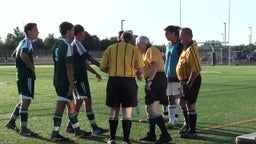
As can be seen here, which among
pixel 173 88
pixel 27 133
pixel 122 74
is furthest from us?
pixel 173 88

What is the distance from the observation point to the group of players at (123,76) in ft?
Answer: 27.4

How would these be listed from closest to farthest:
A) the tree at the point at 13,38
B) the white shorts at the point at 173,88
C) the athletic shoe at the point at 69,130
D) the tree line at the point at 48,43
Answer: the athletic shoe at the point at 69,130, the white shorts at the point at 173,88, the tree line at the point at 48,43, the tree at the point at 13,38

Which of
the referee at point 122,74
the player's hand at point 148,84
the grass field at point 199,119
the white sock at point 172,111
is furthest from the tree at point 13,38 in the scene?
the referee at point 122,74

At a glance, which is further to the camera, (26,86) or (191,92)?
(26,86)

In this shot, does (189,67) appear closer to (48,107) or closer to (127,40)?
(127,40)

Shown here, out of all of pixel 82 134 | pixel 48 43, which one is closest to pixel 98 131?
pixel 82 134

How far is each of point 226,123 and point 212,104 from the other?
12.2 feet

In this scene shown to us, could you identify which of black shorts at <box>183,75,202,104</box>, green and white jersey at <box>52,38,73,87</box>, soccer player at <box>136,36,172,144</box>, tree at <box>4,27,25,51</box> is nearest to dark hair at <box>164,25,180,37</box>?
soccer player at <box>136,36,172,144</box>

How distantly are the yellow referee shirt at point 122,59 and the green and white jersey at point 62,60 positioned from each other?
0.82 meters

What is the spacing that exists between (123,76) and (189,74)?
1.85m

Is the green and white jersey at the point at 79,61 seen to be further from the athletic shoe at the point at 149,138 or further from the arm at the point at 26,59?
the athletic shoe at the point at 149,138

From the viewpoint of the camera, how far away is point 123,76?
8.28 m

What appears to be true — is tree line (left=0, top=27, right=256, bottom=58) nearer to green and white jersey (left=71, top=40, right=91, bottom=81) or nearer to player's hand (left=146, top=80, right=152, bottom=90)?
green and white jersey (left=71, top=40, right=91, bottom=81)

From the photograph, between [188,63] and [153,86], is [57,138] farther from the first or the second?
[188,63]
